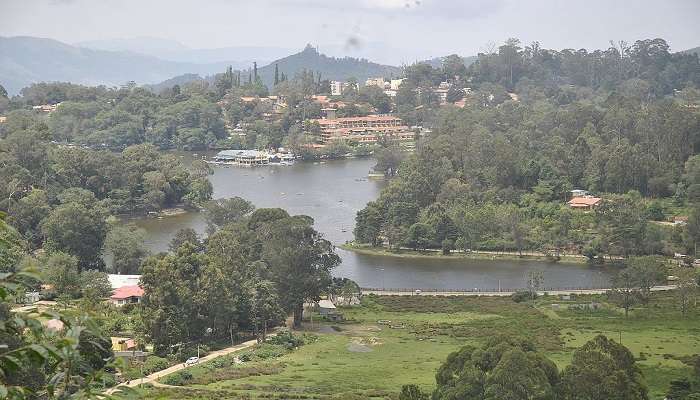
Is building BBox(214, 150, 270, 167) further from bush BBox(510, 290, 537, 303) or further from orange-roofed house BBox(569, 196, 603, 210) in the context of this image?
bush BBox(510, 290, 537, 303)

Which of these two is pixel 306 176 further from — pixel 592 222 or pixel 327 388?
pixel 327 388

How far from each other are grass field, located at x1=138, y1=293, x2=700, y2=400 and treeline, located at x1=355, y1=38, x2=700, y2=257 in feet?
17.8

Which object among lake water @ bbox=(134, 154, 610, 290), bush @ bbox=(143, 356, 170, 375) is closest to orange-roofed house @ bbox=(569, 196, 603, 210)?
lake water @ bbox=(134, 154, 610, 290)

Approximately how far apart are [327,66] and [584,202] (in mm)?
78443

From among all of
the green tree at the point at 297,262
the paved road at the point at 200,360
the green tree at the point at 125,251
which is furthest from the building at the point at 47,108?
the paved road at the point at 200,360

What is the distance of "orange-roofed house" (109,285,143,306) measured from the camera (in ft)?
65.7

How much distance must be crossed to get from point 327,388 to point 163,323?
3.78 metres

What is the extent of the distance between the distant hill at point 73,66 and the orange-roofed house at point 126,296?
289 feet

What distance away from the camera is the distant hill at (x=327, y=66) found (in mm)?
104456

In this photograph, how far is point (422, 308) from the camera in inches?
845

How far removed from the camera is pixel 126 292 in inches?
801

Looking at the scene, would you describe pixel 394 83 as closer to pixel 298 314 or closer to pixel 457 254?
pixel 457 254

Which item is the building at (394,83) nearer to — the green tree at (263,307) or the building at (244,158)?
the building at (244,158)

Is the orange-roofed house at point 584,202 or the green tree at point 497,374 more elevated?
the orange-roofed house at point 584,202
